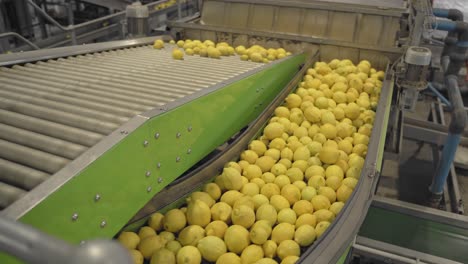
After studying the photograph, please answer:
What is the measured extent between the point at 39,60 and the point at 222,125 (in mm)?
1826

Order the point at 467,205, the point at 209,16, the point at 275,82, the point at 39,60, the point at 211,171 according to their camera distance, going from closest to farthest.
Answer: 1. the point at 211,171
2. the point at 39,60
3. the point at 275,82
4. the point at 467,205
5. the point at 209,16

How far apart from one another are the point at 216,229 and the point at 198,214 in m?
0.14

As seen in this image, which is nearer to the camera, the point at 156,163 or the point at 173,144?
the point at 156,163

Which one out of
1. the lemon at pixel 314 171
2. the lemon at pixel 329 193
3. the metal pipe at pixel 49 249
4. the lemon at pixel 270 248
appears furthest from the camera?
the lemon at pixel 314 171

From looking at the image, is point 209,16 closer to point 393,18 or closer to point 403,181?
point 393,18

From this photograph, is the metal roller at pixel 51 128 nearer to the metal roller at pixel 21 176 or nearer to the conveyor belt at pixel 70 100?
the conveyor belt at pixel 70 100

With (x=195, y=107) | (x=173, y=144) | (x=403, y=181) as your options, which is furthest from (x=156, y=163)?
(x=403, y=181)

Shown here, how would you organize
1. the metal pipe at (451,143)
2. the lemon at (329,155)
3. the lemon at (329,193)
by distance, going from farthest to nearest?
the metal pipe at (451,143) < the lemon at (329,155) < the lemon at (329,193)

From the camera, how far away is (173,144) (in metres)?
2.10

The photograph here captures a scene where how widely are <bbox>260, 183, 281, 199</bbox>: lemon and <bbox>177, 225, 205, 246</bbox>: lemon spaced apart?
1.84 feet

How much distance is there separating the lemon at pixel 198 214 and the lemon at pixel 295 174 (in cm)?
73

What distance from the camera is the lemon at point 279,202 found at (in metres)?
2.46

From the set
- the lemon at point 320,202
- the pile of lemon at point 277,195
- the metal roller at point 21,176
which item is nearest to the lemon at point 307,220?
the pile of lemon at point 277,195

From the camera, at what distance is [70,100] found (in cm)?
227
